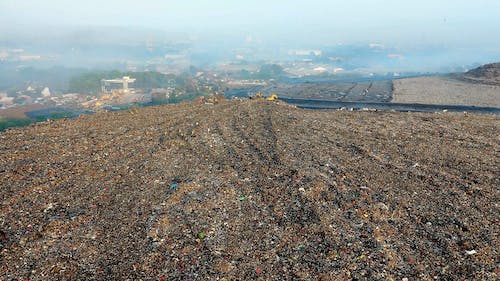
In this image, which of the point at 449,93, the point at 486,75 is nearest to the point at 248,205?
the point at 449,93

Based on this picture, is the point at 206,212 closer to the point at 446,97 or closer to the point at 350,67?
the point at 446,97

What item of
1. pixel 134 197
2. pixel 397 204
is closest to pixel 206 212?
pixel 134 197

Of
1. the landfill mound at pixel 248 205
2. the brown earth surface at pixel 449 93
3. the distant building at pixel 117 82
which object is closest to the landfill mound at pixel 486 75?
the brown earth surface at pixel 449 93

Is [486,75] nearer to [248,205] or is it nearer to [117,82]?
[248,205]

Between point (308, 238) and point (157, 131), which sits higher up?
point (157, 131)

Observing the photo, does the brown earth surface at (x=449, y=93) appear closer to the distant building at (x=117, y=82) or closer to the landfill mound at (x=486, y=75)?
the landfill mound at (x=486, y=75)

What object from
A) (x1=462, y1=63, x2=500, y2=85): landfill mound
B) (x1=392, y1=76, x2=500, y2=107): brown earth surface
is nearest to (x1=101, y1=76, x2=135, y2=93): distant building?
(x1=392, y1=76, x2=500, y2=107): brown earth surface
